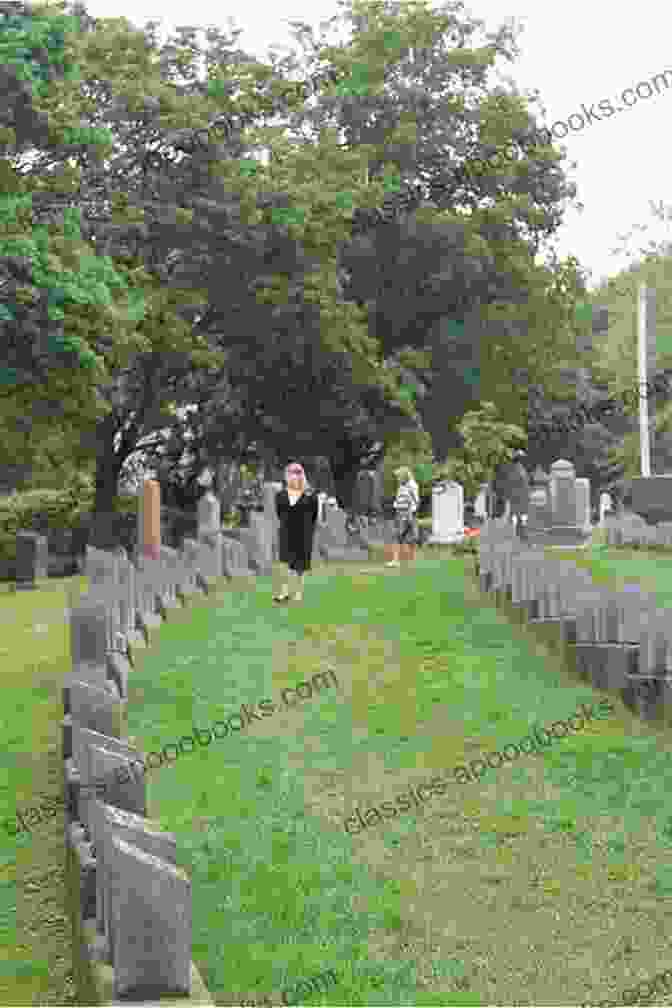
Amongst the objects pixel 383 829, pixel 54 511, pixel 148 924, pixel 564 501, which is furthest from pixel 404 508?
pixel 148 924

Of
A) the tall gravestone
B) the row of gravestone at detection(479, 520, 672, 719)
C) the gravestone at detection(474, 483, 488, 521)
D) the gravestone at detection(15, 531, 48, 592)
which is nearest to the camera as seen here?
the row of gravestone at detection(479, 520, 672, 719)

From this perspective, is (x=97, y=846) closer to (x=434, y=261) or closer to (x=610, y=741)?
(x=610, y=741)

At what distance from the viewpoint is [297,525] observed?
21.6 meters

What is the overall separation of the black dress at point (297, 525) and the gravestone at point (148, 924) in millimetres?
14704

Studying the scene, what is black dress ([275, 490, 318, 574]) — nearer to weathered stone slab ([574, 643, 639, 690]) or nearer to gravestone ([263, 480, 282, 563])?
gravestone ([263, 480, 282, 563])

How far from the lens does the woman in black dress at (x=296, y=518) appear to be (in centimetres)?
2131

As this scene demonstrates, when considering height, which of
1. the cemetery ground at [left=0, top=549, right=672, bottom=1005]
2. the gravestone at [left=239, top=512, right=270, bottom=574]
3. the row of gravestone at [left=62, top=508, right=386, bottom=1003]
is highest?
the gravestone at [left=239, top=512, right=270, bottom=574]

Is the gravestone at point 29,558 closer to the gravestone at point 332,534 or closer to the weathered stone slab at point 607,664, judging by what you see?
the gravestone at point 332,534

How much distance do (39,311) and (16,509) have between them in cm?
1451

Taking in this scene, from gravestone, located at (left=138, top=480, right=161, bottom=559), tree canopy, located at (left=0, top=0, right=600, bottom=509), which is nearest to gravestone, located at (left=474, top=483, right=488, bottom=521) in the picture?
tree canopy, located at (left=0, top=0, right=600, bottom=509)

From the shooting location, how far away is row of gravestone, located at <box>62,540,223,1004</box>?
A: 21.2 feet

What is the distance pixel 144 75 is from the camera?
40.4 m

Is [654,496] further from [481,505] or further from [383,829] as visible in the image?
[383,829]

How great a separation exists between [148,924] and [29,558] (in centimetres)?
2996
